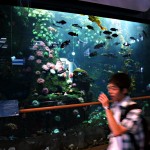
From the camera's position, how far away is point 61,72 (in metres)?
7.06

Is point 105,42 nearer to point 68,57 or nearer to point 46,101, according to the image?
point 68,57

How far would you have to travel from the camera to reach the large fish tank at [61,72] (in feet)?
17.9

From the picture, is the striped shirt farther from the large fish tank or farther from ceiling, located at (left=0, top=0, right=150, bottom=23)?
ceiling, located at (left=0, top=0, right=150, bottom=23)

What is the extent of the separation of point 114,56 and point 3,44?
4.48 m

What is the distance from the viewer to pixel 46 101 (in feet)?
21.2

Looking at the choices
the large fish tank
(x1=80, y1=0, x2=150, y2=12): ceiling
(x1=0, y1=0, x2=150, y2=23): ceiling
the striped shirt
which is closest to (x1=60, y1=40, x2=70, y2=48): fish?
the large fish tank

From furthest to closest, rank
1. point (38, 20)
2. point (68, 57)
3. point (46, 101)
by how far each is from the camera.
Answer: point (68, 57) → point (38, 20) → point (46, 101)

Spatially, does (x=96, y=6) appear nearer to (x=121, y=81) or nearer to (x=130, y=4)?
(x=130, y=4)

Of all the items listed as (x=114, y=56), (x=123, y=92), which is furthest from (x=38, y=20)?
(x=123, y=92)

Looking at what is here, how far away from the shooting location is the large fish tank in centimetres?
545

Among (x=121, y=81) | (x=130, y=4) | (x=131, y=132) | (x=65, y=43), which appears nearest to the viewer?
(x=131, y=132)

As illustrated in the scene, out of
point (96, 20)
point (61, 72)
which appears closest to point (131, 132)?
point (61, 72)

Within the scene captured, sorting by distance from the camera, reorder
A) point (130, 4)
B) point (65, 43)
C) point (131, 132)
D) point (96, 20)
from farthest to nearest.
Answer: point (96, 20) < point (65, 43) < point (130, 4) < point (131, 132)

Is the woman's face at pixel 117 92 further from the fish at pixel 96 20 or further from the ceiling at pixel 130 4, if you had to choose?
the fish at pixel 96 20
